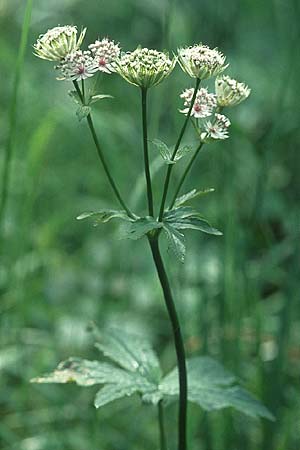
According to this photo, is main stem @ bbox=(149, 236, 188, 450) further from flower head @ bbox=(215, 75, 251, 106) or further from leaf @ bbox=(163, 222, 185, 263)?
flower head @ bbox=(215, 75, 251, 106)

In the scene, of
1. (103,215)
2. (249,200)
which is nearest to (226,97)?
(103,215)

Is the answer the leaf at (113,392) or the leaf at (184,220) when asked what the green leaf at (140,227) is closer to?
the leaf at (184,220)

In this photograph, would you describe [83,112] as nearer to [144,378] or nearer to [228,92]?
[228,92]

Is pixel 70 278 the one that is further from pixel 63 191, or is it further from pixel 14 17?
pixel 14 17

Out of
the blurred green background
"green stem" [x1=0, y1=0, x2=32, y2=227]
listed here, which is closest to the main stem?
the blurred green background

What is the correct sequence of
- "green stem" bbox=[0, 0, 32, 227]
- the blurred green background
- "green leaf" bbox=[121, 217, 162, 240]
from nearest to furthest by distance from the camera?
1. "green leaf" bbox=[121, 217, 162, 240]
2. "green stem" bbox=[0, 0, 32, 227]
3. the blurred green background

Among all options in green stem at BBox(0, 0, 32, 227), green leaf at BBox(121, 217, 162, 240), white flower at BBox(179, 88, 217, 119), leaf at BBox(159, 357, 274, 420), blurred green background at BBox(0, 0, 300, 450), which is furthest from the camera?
blurred green background at BBox(0, 0, 300, 450)
